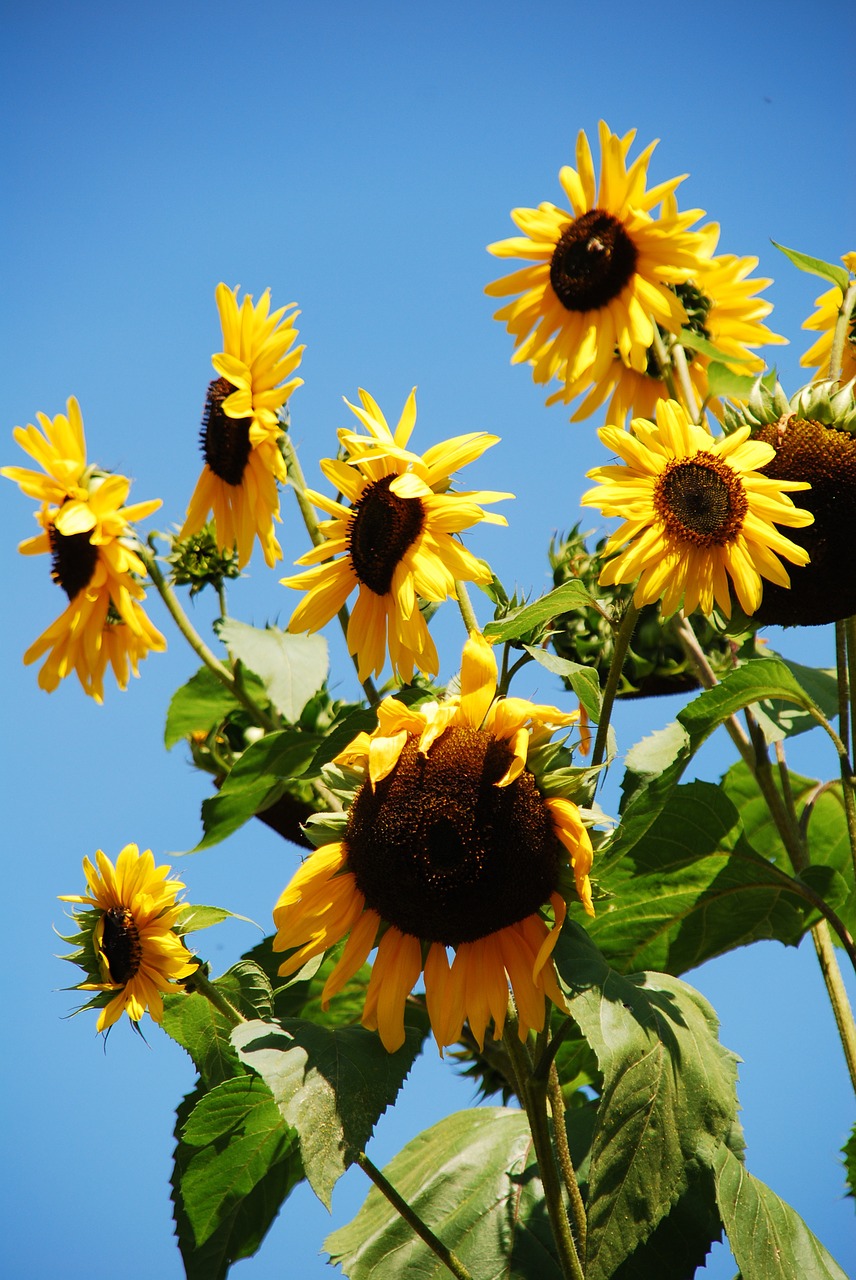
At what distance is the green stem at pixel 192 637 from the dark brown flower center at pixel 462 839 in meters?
0.63

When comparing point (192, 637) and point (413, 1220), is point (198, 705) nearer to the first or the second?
point (192, 637)

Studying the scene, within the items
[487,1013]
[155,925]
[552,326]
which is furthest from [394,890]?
[552,326]

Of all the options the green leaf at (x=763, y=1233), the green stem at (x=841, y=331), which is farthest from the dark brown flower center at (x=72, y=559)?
the green leaf at (x=763, y=1233)

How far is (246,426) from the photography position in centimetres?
166

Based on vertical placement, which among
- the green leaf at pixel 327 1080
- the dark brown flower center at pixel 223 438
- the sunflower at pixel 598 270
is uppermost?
the sunflower at pixel 598 270

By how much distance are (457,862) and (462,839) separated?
0.06 ft

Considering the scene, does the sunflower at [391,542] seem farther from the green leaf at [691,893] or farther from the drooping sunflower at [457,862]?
the green leaf at [691,893]

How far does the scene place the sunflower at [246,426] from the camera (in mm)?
1571

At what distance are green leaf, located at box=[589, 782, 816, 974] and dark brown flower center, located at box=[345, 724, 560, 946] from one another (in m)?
0.36

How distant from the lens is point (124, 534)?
1734 mm

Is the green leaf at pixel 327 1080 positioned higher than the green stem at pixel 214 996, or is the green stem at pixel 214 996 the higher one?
the green stem at pixel 214 996

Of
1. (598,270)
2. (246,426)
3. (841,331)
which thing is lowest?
(246,426)

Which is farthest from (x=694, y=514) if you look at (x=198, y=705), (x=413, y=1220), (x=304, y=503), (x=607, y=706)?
(x=198, y=705)

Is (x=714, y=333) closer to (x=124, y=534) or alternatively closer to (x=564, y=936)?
(x=124, y=534)
